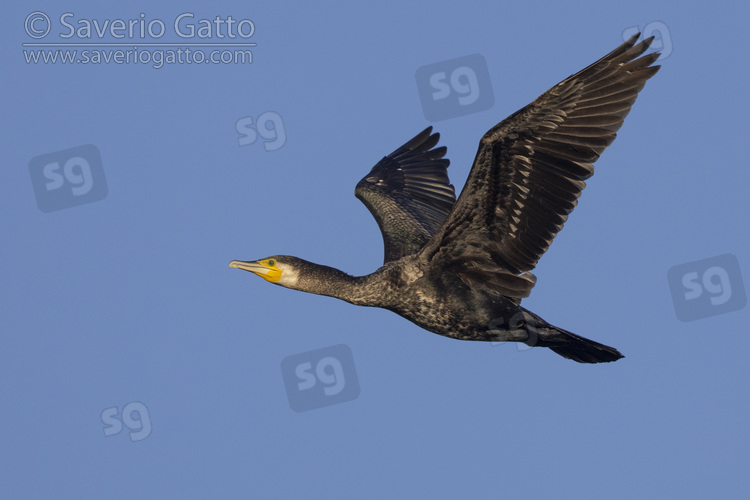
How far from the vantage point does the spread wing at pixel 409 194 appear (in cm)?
1432

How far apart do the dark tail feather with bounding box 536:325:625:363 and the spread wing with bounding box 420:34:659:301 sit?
1.99 ft

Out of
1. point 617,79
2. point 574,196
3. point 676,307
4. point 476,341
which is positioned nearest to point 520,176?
point 574,196

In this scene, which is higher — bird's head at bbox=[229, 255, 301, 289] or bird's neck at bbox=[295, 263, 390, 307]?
bird's head at bbox=[229, 255, 301, 289]

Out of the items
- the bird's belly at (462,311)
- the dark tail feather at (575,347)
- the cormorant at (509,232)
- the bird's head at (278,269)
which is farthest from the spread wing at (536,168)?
the bird's head at (278,269)

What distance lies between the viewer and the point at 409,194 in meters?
15.6

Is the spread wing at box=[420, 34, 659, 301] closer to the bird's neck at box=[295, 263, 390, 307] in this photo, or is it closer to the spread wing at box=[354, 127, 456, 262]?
the bird's neck at box=[295, 263, 390, 307]

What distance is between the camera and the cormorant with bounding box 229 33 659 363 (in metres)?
10.5

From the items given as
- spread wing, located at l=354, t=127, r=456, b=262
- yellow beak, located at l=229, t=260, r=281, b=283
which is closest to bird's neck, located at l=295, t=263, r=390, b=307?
yellow beak, located at l=229, t=260, r=281, b=283

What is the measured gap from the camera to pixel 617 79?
10398 millimetres

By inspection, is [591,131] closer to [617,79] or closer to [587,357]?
[617,79]

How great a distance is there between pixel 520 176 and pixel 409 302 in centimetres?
198

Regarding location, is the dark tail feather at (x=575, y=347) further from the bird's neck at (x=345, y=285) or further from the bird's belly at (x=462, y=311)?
the bird's neck at (x=345, y=285)

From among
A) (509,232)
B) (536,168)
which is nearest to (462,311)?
(509,232)

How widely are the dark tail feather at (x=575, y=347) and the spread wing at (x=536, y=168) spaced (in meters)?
0.61
